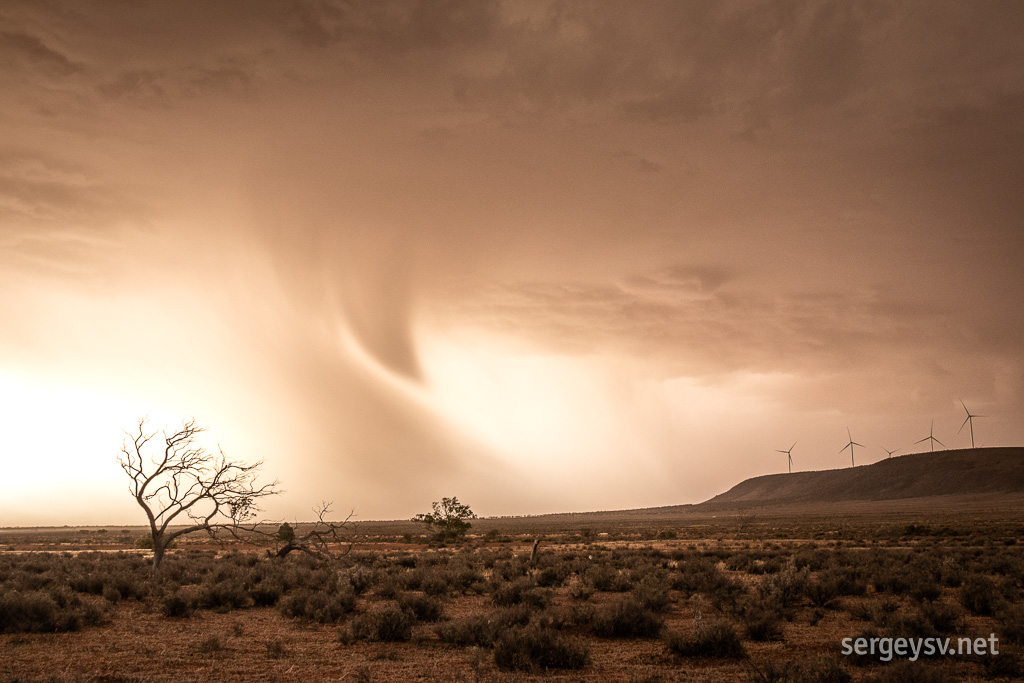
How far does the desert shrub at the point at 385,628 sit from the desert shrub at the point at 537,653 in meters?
3.57

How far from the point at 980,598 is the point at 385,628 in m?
17.2

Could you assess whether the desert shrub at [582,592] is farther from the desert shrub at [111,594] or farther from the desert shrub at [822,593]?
the desert shrub at [111,594]

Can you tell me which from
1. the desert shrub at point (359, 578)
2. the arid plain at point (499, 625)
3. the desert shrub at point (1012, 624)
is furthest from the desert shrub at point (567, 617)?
the desert shrub at point (1012, 624)

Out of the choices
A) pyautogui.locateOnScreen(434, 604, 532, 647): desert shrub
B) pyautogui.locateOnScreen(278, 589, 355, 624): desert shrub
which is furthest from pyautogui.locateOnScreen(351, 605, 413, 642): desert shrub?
pyautogui.locateOnScreen(278, 589, 355, 624): desert shrub

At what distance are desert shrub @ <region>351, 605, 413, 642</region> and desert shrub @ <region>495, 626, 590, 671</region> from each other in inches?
141

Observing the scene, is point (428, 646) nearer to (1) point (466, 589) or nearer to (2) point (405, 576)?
(1) point (466, 589)

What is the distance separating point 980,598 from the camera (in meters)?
17.8

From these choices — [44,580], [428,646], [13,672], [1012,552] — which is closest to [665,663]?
[428,646]

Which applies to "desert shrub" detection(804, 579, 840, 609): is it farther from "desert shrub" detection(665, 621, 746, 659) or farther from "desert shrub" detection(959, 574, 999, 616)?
"desert shrub" detection(665, 621, 746, 659)

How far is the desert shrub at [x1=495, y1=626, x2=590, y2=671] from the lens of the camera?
12.0 meters

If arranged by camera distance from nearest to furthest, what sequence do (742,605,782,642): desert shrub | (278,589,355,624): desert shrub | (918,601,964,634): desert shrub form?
(742,605,782,642): desert shrub < (918,601,964,634): desert shrub < (278,589,355,624): desert shrub

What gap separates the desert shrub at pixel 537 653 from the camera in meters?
12.0

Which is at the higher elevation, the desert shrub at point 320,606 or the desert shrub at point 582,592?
the desert shrub at point 320,606

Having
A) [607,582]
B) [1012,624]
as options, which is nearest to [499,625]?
[607,582]
